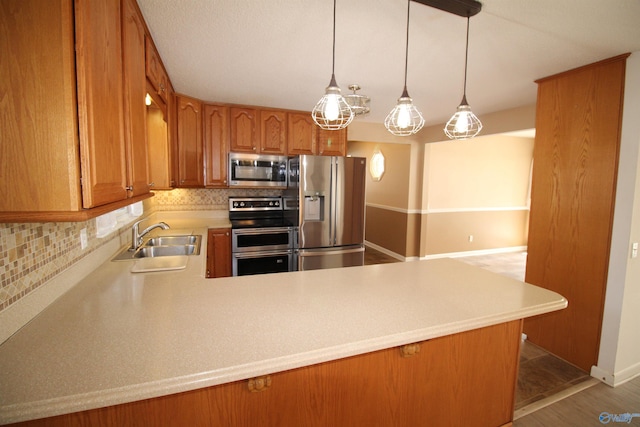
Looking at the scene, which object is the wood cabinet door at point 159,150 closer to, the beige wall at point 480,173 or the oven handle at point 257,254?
the oven handle at point 257,254

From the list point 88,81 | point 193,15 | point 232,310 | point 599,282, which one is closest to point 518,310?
point 232,310

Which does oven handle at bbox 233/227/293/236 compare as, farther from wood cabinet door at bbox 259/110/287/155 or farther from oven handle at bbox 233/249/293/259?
wood cabinet door at bbox 259/110/287/155

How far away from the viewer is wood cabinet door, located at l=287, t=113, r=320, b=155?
3.78 metres

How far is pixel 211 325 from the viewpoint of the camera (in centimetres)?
109

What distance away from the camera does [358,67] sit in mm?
2271

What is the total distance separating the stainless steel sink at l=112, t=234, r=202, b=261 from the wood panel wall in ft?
9.37

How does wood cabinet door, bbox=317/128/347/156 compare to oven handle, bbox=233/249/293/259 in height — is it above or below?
above

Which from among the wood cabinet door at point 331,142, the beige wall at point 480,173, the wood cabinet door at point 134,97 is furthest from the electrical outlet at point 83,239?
the beige wall at point 480,173

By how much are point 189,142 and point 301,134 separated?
1345mm

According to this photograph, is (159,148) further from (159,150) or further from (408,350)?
(408,350)

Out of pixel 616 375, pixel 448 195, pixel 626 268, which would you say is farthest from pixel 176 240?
pixel 448 195

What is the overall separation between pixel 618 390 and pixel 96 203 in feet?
10.7

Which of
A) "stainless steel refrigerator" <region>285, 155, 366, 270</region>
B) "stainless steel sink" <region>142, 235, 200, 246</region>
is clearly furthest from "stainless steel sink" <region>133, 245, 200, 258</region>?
"stainless steel refrigerator" <region>285, 155, 366, 270</region>

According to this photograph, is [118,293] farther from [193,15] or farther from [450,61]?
[450,61]
